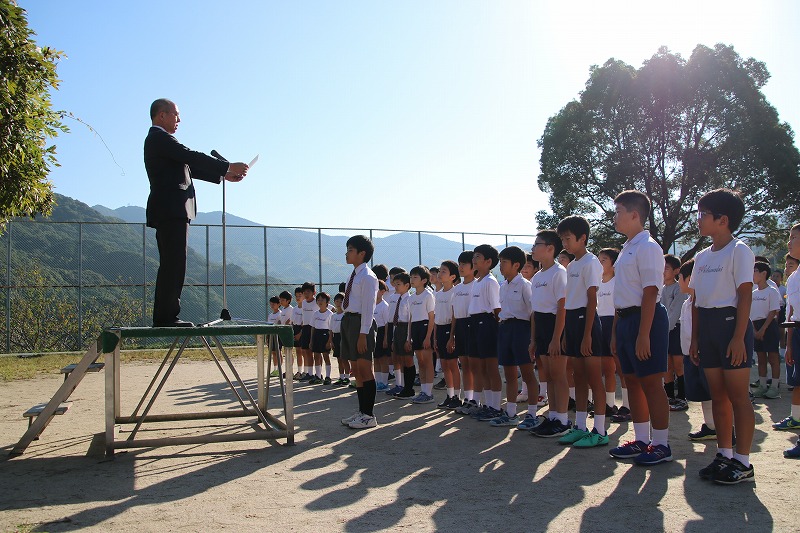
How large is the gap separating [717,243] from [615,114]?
20364mm

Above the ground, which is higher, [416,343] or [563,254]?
[563,254]

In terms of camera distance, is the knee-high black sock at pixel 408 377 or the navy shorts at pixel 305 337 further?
the navy shorts at pixel 305 337

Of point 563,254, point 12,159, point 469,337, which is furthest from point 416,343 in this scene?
point 12,159

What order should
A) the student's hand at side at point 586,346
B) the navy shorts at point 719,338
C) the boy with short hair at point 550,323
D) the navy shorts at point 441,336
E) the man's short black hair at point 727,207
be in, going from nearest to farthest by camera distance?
the navy shorts at point 719,338
the man's short black hair at point 727,207
the student's hand at side at point 586,346
the boy with short hair at point 550,323
the navy shorts at point 441,336

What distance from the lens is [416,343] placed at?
9469 mm

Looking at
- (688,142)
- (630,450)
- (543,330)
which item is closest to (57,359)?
(543,330)

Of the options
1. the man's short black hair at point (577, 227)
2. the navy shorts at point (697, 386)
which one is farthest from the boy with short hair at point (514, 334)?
the navy shorts at point (697, 386)

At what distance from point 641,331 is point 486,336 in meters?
2.76

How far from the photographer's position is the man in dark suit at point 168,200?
549 cm

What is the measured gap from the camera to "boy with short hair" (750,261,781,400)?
866cm

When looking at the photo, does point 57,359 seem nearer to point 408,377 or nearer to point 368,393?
point 408,377

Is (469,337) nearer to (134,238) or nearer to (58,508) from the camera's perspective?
(58,508)

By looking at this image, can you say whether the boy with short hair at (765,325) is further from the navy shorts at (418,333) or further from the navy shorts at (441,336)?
the navy shorts at (418,333)

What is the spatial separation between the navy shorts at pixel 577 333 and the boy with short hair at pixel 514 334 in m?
0.86
